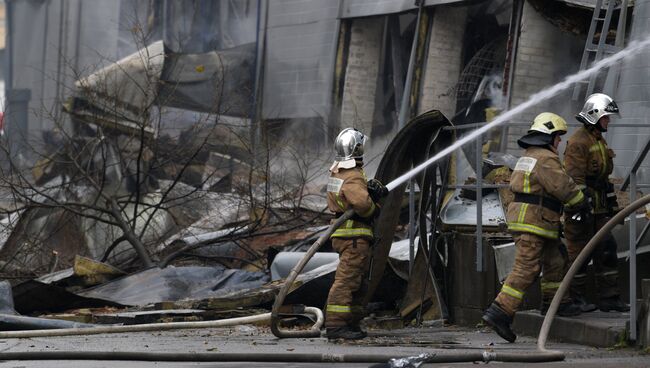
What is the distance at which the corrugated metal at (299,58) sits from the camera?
75.4ft

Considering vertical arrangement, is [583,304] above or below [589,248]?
below

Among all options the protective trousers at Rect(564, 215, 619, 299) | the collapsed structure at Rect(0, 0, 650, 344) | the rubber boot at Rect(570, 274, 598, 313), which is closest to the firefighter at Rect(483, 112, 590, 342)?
the protective trousers at Rect(564, 215, 619, 299)

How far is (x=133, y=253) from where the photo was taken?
50.9ft

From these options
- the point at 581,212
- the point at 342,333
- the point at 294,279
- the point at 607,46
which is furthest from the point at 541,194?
the point at 607,46

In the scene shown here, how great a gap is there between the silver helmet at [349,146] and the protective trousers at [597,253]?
5.37 ft

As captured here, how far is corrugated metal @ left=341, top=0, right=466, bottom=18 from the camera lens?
20.5 metres

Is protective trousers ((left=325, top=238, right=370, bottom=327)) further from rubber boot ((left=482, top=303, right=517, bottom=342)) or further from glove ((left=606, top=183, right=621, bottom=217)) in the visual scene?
glove ((left=606, top=183, right=621, bottom=217))

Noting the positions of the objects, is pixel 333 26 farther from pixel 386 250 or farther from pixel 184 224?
pixel 386 250

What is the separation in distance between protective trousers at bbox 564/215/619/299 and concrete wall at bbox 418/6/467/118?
10728 millimetres

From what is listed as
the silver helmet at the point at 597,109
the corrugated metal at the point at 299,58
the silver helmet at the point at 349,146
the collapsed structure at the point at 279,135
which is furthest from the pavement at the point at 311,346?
the corrugated metal at the point at 299,58

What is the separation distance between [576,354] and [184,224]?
945cm

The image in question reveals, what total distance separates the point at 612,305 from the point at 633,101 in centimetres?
387

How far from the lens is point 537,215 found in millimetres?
8672

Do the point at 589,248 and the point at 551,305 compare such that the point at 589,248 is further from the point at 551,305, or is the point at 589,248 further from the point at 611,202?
the point at 611,202
